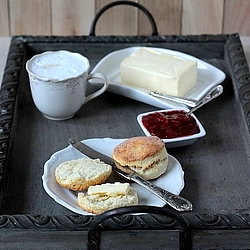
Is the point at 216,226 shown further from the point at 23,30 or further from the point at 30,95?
the point at 23,30

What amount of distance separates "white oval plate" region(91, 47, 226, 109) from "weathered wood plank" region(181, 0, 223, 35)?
17.6 inches

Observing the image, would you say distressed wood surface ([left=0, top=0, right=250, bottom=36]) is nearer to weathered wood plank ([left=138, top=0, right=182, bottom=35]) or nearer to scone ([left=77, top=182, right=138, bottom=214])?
weathered wood plank ([left=138, top=0, right=182, bottom=35])

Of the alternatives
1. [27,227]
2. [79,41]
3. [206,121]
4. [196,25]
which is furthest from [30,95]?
[196,25]

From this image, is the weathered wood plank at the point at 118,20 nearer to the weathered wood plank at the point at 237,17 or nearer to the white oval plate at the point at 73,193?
the weathered wood plank at the point at 237,17

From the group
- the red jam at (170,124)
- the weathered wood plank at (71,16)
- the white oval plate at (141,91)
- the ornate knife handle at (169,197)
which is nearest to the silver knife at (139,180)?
the ornate knife handle at (169,197)

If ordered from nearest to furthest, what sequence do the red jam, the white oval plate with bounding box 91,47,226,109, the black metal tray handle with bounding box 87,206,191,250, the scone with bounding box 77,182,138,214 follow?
the black metal tray handle with bounding box 87,206,191,250, the scone with bounding box 77,182,138,214, the red jam, the white oval plate with bounding box 91,47,226,109

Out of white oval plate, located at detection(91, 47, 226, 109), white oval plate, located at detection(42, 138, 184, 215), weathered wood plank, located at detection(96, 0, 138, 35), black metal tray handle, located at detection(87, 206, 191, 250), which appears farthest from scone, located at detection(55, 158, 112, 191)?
weathered wood plank, located at detection(96, 0, 138, 35)

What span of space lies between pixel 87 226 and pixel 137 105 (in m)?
0.49

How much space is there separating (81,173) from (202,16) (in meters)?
1.02

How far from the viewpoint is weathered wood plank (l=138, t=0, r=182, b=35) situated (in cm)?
195

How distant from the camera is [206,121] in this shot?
4.41 feet

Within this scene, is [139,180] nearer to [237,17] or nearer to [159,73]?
[159,73]

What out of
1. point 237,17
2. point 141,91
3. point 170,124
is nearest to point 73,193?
point 170,124

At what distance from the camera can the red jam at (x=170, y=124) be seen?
1242 millimetres
